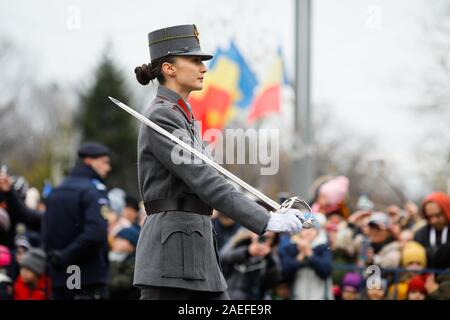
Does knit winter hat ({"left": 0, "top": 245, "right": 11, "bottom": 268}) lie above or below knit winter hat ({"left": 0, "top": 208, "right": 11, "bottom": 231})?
below

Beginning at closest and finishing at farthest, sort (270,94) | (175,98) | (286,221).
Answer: (286,221) < (175,98) < (270,94)

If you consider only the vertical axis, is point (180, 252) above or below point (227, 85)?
below

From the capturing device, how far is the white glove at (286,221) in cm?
568

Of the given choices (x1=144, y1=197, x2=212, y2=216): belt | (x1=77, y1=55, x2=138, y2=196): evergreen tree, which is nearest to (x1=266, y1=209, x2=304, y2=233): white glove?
(x1=144, y1=197, x2=212, y2=216): belt

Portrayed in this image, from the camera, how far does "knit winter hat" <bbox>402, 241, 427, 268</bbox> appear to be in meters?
10.1

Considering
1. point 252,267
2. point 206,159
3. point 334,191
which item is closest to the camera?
point 206,159

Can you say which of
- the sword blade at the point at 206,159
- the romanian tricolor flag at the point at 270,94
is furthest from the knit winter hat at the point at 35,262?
the romanian tricolor flag at the point at 270,94

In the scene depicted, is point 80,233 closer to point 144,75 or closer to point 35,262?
point 35,262

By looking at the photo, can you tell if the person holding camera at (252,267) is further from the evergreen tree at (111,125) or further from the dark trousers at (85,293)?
the evergreen tree at (111,125)

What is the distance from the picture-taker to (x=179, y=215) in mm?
5891

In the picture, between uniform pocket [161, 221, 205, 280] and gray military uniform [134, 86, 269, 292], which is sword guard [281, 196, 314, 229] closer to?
gray military uniform [134, 86, 269, 292]

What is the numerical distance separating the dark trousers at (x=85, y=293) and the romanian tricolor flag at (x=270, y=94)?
21.3ft

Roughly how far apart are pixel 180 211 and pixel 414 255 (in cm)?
472

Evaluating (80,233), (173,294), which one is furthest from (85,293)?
(173,294)
